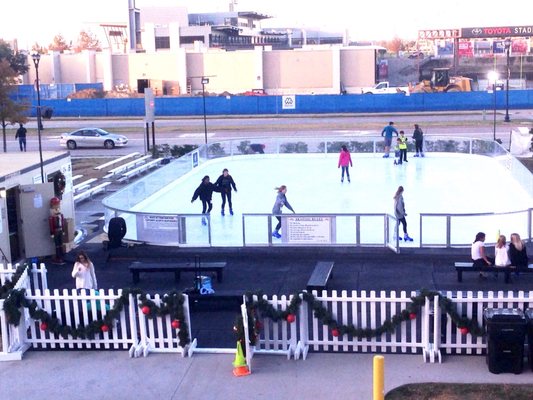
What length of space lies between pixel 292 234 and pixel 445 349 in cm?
712

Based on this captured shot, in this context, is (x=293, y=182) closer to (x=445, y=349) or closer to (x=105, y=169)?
(x=105, y=169)

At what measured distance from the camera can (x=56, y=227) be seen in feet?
55.0

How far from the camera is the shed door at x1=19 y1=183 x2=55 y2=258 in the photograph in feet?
54.7

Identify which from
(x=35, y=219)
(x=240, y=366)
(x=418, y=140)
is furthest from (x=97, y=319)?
(x=418, y=140)

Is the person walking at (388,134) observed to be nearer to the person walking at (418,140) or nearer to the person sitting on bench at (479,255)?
the person walking at (418,140)

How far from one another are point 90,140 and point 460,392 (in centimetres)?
3532

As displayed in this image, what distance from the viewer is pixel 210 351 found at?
10.6 m

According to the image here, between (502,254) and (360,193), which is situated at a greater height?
(502,254)

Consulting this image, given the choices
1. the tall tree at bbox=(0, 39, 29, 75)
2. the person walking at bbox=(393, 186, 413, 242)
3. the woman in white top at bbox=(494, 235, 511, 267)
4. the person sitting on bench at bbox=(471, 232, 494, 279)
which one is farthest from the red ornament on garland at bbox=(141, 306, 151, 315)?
the tall tree at bbox=(0, 39, 29, 75)

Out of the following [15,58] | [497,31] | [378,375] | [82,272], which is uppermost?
[497,31]

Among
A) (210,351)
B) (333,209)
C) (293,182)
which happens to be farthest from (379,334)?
(293,182)

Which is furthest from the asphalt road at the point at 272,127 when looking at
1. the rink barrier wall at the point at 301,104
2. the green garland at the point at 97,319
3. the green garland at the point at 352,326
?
the green garland at the point at 352,326

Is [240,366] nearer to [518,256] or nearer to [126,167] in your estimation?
[518,256]

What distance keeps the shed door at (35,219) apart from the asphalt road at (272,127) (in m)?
22.3
